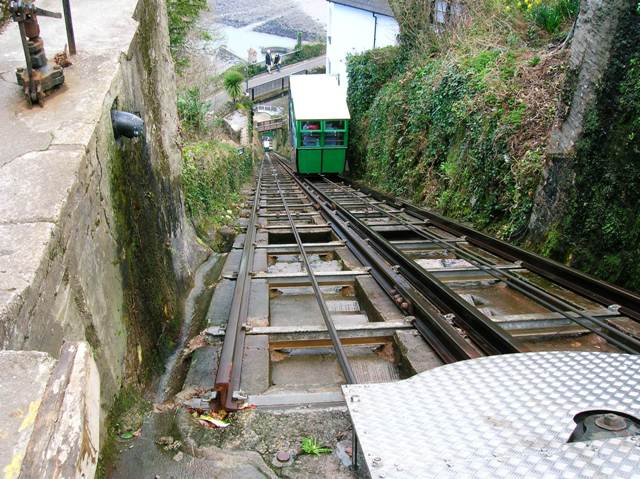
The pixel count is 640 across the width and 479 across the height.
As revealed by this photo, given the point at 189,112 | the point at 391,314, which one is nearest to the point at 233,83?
the point at 189,112

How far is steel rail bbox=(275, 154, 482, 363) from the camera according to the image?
11.8 feet

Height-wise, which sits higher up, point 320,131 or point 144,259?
point 320,131

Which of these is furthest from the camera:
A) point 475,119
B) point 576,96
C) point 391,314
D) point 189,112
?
point 189,112

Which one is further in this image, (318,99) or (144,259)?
(318,99)

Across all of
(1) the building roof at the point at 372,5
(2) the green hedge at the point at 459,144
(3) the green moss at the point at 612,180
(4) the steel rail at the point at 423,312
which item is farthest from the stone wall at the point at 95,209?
(1) the building roof at the point at 372,5

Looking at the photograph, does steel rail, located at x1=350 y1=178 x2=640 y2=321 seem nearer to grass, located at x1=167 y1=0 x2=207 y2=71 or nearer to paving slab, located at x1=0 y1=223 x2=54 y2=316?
paving slab, located at x1=0 y1=223 x2=54 y2=316

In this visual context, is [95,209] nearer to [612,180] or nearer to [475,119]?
[612,180]

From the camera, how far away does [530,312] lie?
488 cm

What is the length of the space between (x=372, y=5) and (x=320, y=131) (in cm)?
1547

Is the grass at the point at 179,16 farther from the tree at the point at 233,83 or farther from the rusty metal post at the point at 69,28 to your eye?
the tree at the point at 233,83

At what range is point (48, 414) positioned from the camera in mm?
1285

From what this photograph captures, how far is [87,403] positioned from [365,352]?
3096mm

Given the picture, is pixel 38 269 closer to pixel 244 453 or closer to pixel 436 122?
pixel 244 453

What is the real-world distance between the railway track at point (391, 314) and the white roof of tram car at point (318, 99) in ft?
40.5
